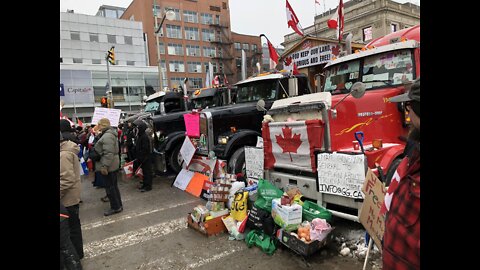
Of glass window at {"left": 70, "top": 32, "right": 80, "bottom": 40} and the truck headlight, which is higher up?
glass window at {"left": 70, "top": 32, "right": 80, "bottom": 40}

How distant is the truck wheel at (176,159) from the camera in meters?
8.57

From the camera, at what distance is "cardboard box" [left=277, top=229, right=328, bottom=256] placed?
354cm

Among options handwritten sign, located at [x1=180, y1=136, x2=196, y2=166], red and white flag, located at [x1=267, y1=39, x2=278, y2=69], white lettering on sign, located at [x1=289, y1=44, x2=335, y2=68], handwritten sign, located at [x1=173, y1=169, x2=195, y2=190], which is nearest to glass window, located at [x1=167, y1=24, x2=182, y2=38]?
white lettering on sign, located at [x1=289, y1=44, x2=335, y2=68]

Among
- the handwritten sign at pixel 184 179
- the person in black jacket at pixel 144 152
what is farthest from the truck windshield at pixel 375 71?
the person in black jacket at pixel 144 152

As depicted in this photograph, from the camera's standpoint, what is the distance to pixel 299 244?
3604 millimetres

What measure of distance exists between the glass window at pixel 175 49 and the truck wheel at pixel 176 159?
55.9m

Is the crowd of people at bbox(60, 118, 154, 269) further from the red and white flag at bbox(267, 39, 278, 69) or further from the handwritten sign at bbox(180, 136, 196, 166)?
the red and white flag at bbox(267, 39, 278, 69)

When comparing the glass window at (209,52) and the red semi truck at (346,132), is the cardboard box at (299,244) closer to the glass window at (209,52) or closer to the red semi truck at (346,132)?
the red semi truck at (346,132)

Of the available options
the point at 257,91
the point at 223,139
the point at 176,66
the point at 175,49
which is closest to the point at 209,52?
the point at 175,49

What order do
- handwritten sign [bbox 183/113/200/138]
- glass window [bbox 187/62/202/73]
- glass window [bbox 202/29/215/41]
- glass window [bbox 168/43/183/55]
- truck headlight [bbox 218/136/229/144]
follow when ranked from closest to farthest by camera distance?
1. truck headlight [bbox 218/136/229/144]
2. handwritten sign [bbox 183/113/200/138]
3. glass window [bbox 168/43/183/55]
4. glass window [bbox 187/62/202/73]
5. glass window [bbox 202/29/215/41]

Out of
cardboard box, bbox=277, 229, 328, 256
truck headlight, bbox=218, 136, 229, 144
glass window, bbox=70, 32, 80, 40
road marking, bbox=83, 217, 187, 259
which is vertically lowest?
road marking, bbox=83, 217, 187, 259

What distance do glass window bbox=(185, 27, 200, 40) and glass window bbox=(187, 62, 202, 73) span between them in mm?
5498

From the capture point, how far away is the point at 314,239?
363cm
